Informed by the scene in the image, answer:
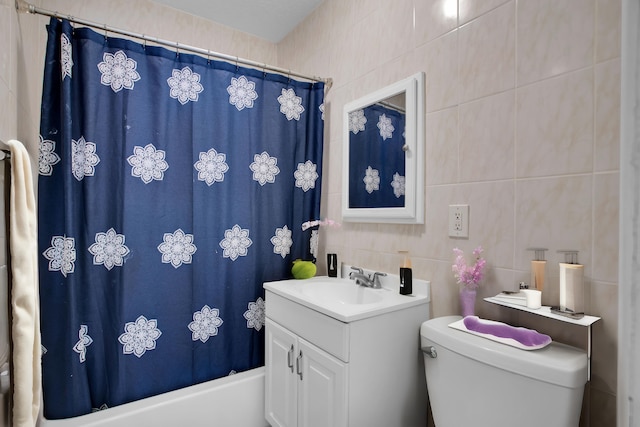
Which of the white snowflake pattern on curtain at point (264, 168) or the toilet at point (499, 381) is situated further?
the white snowflake pattern on curtain at point (264, 168)

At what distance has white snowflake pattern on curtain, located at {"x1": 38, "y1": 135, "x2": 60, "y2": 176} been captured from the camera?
4.37 ft

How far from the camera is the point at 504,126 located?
3.80 feet

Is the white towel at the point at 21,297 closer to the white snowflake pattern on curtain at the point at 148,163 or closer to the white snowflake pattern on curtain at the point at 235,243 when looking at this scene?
the white snowflake pattern on curtain at the point at 148,163

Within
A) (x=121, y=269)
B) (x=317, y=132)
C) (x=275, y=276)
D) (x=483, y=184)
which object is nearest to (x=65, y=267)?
(x=121, y=269)

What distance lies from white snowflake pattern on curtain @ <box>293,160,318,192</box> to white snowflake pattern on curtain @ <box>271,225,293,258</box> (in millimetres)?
279

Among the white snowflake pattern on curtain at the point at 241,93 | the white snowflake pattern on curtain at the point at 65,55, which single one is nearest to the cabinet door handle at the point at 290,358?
the white snowflake pattern on curtain at the point at 241,93

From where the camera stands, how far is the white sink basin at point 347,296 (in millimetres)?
1227

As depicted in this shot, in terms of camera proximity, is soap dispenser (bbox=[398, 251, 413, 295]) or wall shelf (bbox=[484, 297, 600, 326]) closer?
wall shelf (bbox=[484, 297, 600, 326])

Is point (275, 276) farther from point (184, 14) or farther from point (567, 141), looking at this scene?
point (184, 14)

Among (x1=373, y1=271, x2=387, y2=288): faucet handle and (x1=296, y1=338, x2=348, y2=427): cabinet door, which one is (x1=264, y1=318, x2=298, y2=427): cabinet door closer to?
(x1=296, y1=338, x2=348, y2=427): cabinet door

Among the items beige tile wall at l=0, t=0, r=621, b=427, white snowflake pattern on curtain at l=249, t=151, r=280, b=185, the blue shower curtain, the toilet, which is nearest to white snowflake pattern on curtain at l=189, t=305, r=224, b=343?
the blue shower curtain

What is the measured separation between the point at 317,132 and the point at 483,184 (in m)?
1.08

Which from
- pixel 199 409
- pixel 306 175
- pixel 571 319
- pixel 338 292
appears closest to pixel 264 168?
pixel 306 175

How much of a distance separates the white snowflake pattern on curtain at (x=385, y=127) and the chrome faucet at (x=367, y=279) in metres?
0.69
